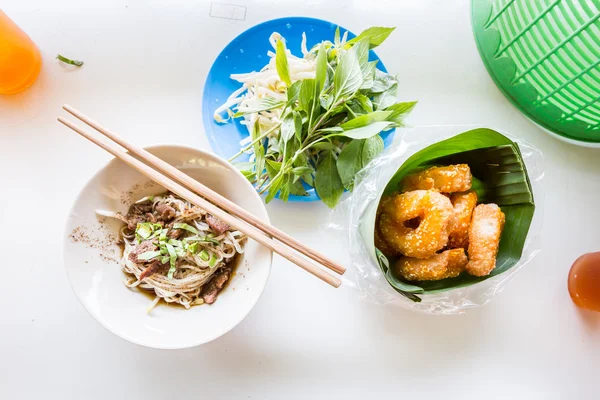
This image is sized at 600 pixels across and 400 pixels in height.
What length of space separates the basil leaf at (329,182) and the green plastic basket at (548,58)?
2.07 feet

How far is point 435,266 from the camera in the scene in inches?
43.6

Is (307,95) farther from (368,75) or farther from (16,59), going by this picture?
(16,59)

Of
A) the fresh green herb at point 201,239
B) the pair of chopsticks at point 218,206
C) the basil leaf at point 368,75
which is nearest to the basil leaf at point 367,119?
the basil leaf at point 368,75

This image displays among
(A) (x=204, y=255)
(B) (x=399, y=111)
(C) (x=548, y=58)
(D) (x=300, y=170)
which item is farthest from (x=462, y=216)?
(A) (x=204, y=255)

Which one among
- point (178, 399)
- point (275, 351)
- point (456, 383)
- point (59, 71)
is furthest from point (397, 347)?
point (59, 71)

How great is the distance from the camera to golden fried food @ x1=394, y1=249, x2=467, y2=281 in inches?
43.6

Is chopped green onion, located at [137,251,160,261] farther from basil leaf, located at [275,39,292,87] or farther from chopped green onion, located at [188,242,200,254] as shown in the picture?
basil leaf, located at [275,39,292,87]

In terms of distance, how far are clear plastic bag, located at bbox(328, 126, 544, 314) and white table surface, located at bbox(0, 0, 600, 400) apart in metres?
0.13

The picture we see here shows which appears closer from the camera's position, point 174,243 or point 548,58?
point 174,243

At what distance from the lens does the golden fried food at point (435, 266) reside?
1.11 m

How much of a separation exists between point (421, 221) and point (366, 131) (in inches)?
9.8

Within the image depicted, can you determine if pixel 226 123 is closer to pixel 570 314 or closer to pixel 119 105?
pixel 119 105

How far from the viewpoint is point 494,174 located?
1.21 meters

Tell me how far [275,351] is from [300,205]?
1.37 feet
